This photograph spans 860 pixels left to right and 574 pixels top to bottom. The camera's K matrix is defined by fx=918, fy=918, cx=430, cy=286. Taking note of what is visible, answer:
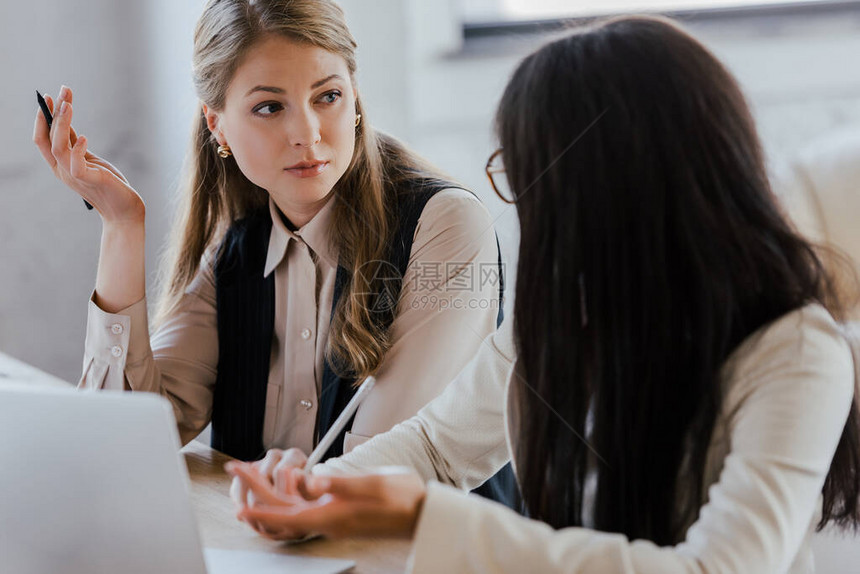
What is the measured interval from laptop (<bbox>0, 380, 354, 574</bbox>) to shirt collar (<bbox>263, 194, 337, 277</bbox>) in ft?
2.10

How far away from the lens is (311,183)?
129 centimetres

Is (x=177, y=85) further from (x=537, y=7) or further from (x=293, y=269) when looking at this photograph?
(x=293, y=269)

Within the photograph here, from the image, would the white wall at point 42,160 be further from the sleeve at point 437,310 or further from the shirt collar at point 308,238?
the sleeve at point 437,310

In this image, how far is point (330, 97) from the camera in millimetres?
1280

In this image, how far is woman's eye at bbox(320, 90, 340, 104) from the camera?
1.28m

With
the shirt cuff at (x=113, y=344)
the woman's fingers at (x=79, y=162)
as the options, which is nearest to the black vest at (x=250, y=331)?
the shirt cuff at (x=113, y=344)

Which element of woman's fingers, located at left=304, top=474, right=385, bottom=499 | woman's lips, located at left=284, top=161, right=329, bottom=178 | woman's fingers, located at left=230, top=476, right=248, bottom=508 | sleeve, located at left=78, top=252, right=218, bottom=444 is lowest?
sleeve, located at left=78, top=252, right=218, bottom=444

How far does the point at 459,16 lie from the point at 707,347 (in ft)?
5.66

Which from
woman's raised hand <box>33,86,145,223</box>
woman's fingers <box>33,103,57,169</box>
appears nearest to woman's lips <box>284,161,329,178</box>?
woman's raised hand <box>33,86,145,223</box>

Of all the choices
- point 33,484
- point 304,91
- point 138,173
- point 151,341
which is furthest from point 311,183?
point 138,173

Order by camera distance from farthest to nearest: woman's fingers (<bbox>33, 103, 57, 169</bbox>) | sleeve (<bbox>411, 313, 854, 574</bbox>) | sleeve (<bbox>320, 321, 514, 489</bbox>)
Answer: woman's fingers (<bbox>33, 103, 57, 169</bbox>) < sleeve (<bbox>320, 321, 514, 489</bbox>) < sleeve (<bbox>411, 313, 854, 574</bbox>)

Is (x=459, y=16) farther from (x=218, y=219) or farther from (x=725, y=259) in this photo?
(x=725, y=259)

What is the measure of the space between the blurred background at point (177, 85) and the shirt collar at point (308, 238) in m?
0.85

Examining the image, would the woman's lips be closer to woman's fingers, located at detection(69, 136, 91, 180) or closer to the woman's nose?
the woman's nose
